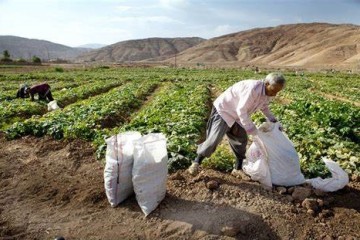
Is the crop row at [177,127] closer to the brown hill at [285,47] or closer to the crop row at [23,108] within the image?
the crop row at [23,108]

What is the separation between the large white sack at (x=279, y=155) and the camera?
5.82 meters

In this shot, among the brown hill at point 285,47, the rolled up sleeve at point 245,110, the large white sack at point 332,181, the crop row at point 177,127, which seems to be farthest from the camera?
the brown hill at point 285,47

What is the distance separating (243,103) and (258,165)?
104 cm

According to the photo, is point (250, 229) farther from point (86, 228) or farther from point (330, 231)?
point (86, 228)

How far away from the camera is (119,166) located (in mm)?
5355

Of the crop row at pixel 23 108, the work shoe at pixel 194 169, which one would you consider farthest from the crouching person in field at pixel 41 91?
the work shoe at pixel 194 169

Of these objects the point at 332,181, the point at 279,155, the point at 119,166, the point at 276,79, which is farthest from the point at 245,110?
the point at 119,166

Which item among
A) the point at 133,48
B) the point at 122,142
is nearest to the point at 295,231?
the point at 122,142

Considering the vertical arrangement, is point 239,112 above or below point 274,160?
above

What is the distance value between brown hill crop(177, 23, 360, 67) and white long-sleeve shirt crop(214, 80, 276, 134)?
90.4 m

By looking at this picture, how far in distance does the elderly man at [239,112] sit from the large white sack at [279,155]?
27cm

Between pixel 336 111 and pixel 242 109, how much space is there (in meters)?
6.92

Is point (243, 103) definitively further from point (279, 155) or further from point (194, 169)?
point (194, 169)

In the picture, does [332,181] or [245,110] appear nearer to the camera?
[245,110]
